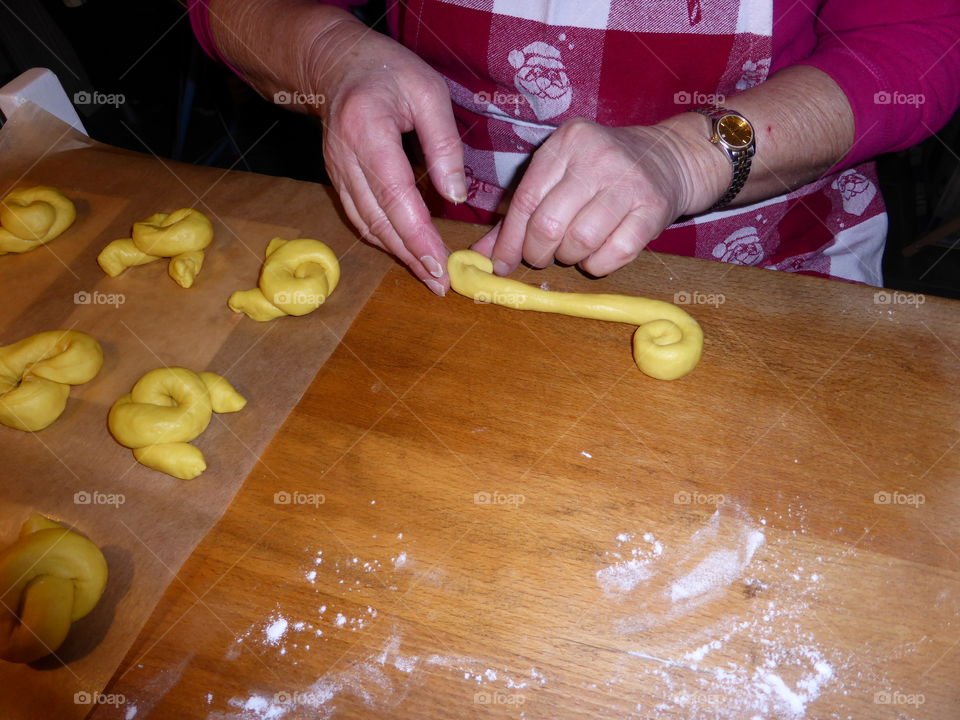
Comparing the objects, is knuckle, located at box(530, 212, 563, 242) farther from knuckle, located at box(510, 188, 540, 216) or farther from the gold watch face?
the gold watch face

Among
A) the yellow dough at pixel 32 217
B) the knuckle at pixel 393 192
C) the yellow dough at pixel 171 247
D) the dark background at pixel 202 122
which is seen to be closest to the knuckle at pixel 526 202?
the knuckle at pixel 393 192

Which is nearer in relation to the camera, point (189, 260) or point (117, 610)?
point (117, 610)

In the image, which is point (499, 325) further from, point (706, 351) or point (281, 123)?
point (281, 123)

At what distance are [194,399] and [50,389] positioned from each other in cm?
30

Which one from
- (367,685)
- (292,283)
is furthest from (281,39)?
(367,685)

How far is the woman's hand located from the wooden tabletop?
199 mm

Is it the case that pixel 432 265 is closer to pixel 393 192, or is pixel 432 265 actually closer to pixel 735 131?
pixel 393 192

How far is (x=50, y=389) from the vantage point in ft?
4.26

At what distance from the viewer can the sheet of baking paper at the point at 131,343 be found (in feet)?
3.64

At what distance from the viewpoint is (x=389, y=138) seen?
4.09 feet

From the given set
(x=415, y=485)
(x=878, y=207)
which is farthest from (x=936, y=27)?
(x=415, y=485)

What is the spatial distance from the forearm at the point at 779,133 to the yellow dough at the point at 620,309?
21cm

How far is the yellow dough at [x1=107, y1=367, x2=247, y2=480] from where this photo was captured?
1212 millimetres

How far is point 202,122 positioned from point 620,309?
2775 millimetres
